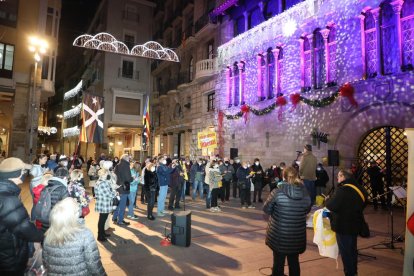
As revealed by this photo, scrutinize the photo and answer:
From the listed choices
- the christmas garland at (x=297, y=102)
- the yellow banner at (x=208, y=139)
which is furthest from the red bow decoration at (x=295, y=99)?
the yellow banner at (x=208, y=139)

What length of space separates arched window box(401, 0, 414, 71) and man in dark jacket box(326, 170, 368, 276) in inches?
370

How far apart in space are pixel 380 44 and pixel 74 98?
4355cm

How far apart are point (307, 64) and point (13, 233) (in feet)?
50.8

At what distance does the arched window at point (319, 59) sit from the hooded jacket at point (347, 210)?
11292 mm

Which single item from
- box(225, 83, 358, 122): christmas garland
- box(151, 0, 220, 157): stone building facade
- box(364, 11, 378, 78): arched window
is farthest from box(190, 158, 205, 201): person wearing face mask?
box(364, 11, 378, 78): arched window

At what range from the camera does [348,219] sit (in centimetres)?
466

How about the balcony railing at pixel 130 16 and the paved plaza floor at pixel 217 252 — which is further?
the balcony railing at pixel 130 16

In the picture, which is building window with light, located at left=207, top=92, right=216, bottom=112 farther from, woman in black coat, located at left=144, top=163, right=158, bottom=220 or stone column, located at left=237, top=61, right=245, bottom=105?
woman in black coat, located at left=144, top=163, right=158, bottom=220

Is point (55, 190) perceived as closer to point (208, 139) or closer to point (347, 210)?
point (347, 210)

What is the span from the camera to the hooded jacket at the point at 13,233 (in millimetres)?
3201

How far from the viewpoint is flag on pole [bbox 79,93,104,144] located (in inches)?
351

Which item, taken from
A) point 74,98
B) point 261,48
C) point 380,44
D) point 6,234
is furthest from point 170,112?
point 6,234

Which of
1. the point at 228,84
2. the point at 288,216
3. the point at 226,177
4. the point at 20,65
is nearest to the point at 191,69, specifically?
the point at 228,84

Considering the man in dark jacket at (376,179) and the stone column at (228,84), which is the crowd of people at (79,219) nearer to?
the man in dark jacket at (376,179)
